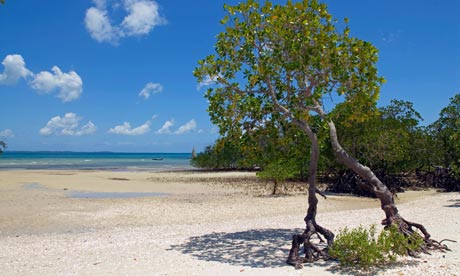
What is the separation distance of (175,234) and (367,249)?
5.52 m

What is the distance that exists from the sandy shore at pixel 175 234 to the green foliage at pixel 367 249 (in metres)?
0.21

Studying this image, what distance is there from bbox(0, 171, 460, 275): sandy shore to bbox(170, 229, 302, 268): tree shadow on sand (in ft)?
0.07

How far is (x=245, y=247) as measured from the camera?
9.40 metres

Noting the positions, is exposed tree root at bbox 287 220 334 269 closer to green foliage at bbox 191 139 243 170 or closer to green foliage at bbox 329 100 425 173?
green foliage at bbox 329 100 425 173

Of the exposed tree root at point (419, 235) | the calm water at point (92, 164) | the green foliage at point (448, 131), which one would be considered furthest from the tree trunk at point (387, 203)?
the calm water at point (92, 164)

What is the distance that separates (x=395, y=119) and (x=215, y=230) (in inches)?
714

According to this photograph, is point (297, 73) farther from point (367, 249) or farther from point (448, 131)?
point (448, 131)

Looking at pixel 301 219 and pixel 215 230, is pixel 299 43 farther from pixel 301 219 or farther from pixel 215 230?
pixel 301 219

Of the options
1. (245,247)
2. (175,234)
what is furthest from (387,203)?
(175,234)

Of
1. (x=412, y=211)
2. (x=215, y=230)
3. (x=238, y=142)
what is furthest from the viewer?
(x=412, y=211)

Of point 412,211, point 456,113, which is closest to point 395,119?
point 456,113

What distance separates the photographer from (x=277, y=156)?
33.6 feet

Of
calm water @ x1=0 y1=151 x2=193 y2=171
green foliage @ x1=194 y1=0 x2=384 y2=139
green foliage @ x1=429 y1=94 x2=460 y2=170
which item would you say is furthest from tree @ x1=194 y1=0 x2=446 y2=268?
calm water @ x1=0 y1=151 x2=193 y2=171

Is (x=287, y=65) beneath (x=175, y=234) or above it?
above
